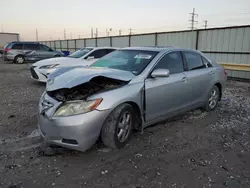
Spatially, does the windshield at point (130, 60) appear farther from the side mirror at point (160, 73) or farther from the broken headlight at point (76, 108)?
the broken headlight at point (76, 108)

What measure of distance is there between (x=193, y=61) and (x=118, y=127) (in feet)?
8.36

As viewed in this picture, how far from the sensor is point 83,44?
24.4 m

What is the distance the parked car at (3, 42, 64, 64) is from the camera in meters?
16.9

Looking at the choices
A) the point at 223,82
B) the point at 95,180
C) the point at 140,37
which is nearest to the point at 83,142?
the point at 95,180

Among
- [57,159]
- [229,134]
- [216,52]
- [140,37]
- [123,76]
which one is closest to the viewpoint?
[57,159]

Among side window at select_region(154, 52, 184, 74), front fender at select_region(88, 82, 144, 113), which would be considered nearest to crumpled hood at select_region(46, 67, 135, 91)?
front fender at select_region(88, 82, 144, 113)

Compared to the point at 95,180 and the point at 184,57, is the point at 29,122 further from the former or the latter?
the point at 184,57

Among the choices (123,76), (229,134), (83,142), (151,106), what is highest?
(123,76)

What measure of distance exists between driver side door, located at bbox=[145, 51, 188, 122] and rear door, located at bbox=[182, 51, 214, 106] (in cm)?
21

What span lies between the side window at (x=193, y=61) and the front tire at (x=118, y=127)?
196 centimetres

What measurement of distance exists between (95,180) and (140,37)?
13.6 metres

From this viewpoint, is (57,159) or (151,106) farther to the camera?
(151,106)

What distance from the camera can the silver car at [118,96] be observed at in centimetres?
286

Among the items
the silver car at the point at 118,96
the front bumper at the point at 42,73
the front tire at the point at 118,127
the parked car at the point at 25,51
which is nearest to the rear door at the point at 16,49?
the parked car at the point at 25,51
